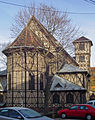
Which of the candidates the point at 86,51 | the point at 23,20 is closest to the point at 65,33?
the point at 23,20

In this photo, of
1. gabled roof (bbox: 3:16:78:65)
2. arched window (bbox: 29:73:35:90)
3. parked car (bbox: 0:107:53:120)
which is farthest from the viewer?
arched window (bbox: 29:73:35:90)

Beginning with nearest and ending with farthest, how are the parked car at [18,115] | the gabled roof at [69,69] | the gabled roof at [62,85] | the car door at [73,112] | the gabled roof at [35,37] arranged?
the parked car at [18,115]
the car door at [73,112]
the gabled roof at [35,37]
the gabled roof at [62,85]
the gabled roof at [69,69]

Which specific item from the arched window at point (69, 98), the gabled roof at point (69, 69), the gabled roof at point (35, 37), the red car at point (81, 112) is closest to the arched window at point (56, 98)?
the arched window at point (69, 98)

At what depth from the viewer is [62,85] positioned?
36.0m

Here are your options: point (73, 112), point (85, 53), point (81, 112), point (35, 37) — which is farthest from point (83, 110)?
point (85, 53)

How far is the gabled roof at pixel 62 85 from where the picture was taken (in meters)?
35.3

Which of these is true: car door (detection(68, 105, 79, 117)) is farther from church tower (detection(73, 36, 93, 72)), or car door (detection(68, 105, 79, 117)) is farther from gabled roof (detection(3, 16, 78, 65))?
church tower (detection(73, 36, 93, 72))

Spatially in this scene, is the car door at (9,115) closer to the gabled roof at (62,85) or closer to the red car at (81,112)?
the red car at (81,112)

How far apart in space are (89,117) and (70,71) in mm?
18083

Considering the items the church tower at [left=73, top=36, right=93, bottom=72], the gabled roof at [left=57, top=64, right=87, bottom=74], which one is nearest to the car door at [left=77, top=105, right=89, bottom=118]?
the gabled roof at [left=57, top=64, right=87, bottom=74]

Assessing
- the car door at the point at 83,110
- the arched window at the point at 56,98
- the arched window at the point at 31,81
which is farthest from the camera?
the arched window at the point at 56,98

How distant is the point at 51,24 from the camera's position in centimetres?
2814

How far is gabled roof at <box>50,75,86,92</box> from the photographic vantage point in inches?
1389

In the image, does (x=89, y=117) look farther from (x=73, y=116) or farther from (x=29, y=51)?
(x=29, y=51)
